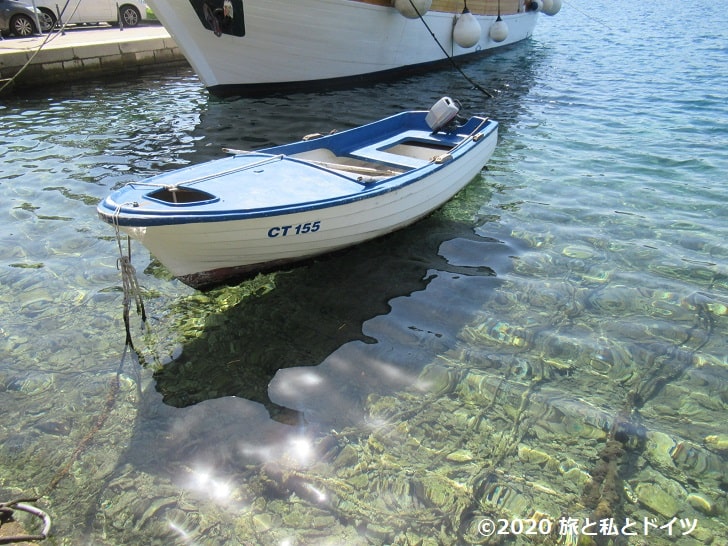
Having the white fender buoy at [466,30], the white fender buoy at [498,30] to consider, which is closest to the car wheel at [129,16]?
the white fender buoy at [466,30]

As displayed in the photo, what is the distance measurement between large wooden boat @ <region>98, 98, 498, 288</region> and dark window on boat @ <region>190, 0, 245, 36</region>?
674 cm

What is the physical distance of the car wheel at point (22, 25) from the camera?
16641 mm

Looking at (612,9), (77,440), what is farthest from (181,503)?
(612,9)

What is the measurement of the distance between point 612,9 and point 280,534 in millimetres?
40057

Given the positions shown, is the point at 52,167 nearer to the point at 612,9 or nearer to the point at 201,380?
the point at 201,380

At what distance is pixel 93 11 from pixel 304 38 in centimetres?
1050

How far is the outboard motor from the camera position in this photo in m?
8.39

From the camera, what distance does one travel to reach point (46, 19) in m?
18.1

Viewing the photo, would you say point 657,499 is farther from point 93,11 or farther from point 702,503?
point 93,11

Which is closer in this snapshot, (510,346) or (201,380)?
(201,380)

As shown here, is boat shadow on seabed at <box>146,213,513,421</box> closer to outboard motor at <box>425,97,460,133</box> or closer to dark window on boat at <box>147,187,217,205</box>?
dark window on boat at <box>147,187,217,205</box>

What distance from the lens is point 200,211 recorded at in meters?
4.50

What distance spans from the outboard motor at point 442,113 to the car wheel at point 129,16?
16.5 meters

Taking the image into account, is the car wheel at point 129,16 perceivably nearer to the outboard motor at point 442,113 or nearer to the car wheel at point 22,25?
the car wheel at point 22,25
